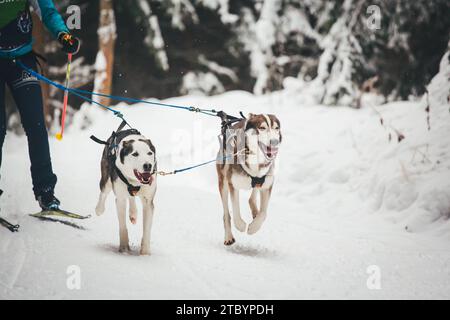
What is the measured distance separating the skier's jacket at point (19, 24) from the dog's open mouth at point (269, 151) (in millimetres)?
1875

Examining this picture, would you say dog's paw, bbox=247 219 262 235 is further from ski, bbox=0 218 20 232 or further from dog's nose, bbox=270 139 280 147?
ski, bbox=0 218 20 232

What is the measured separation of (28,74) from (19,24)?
42 centimetres

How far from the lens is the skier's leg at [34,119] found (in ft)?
14.3

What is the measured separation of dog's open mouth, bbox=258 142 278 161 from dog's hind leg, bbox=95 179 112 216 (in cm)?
128

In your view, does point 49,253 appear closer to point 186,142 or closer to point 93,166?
point 93,166

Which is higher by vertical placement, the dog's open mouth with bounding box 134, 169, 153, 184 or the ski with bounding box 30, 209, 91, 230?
the dog's open mouth with bounding box 134, 169, 153, 184

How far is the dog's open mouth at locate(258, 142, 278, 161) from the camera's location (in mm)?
3936

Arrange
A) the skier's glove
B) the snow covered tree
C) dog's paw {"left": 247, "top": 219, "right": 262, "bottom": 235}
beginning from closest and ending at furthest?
the skier's glove → dog's paw {"left": 247, "top": 219, "right": 262, "bottom": 235} → the snow covered tree

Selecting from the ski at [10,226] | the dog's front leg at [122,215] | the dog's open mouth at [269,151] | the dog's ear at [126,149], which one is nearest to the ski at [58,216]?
the ski at [10,226]

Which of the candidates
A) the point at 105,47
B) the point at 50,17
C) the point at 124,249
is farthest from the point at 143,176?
the point at 105,47

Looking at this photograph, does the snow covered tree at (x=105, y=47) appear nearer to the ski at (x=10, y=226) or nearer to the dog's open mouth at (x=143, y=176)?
the ski at (x=10, y=226)

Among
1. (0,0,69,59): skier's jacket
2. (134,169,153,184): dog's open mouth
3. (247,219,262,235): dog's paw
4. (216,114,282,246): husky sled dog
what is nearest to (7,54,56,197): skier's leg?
(0,0,69,59): skier's jacket
